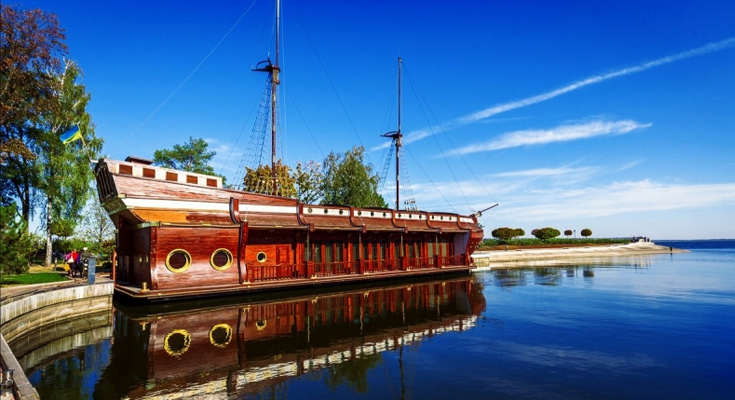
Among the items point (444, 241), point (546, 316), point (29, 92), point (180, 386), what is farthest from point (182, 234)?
point (444, 241)

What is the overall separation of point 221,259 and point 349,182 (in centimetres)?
2595

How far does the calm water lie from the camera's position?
24.7 feet

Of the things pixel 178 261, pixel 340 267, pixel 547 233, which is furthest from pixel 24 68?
pixel 547 233

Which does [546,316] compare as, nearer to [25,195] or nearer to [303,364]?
[303,364]

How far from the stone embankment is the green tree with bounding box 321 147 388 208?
2897cm

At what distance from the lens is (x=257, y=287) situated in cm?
1788

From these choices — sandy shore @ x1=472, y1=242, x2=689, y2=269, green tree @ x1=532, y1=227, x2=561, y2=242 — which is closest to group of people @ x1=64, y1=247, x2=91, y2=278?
sandy shore @ x1=472, y1=242, x2=689, y2=269

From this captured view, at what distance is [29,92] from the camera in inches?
748

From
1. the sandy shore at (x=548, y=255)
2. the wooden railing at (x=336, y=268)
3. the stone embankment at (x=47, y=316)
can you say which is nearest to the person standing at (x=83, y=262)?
the stone embankment at (x=47, y=316)

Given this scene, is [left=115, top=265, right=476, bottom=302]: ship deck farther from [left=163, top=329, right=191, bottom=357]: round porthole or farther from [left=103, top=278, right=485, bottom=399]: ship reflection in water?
[left=163, top=329, right=191, bottom=357]: round porthole

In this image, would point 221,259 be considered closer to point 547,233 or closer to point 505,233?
point 505,233

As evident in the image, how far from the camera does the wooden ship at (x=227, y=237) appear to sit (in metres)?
15.8

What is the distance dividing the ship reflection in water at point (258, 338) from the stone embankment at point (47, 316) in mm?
945

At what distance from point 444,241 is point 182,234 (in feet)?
63.2
